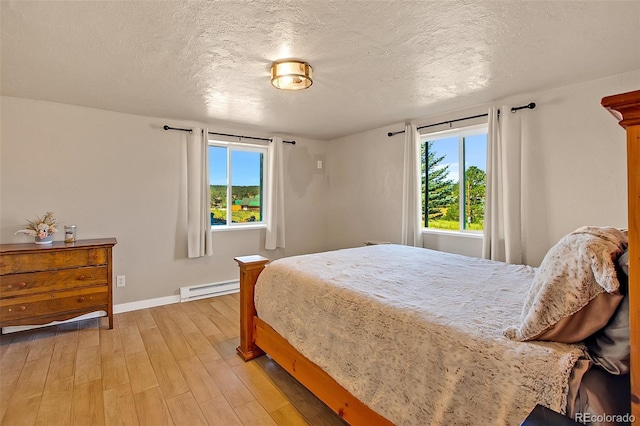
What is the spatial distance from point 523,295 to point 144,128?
3.80 m

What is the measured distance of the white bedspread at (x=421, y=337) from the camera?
101cm

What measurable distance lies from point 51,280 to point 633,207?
12.2 ft

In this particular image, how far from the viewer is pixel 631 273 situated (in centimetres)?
79

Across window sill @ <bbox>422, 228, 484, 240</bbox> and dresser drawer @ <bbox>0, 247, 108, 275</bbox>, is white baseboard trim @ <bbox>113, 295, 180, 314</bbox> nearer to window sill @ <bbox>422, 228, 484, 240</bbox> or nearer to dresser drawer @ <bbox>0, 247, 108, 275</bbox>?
dresser drawer @ <bbox>0, 247, 108, 275</bbox>

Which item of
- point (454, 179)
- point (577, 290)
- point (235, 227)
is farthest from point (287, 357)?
point (454, 179)

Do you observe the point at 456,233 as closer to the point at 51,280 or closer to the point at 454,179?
the point at 454,179

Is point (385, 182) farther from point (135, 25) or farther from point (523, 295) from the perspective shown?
point (135, 25)

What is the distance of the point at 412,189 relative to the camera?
3553mm

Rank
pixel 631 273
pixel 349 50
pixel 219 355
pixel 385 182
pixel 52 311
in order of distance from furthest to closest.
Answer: pixel 385 182 → pixel 52 311 → pixel 219 355 → pixel 349 50 → pixel 631 273

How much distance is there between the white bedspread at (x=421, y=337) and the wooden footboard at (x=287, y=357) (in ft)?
0.25

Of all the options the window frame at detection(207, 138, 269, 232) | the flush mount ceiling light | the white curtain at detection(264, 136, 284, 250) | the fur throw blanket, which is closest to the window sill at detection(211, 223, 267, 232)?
the window frame at detection(207, 138, 269, 232)

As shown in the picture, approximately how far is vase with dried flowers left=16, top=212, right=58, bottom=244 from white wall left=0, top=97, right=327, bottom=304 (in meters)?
0.10

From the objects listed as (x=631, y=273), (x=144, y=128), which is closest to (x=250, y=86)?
(x=144, y=128)

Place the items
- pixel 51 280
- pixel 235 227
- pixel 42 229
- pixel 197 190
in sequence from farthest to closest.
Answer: pixel 235 227
pixel 197 190
pixel 42 229
pixel 51 280
